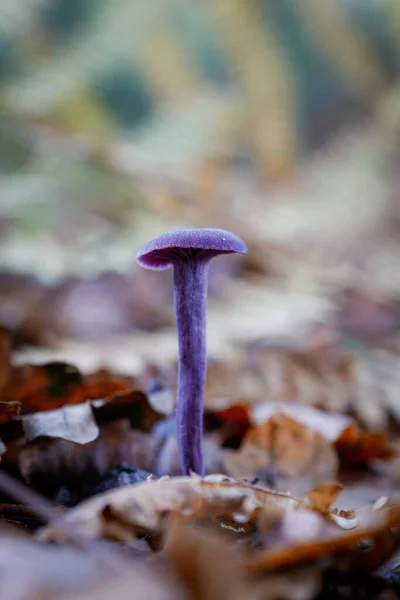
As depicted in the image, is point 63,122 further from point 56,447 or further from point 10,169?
point 56,447

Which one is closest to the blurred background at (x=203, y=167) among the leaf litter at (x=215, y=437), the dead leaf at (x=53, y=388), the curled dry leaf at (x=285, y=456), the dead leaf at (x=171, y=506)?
the leaf litter at (x=215, y=437)

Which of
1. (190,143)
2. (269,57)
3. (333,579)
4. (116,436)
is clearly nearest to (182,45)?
(269,57)

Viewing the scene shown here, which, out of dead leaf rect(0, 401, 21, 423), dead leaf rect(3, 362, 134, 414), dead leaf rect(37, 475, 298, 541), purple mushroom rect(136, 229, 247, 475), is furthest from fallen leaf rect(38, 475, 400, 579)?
dead leaf rect(3, 362, 134, 414)

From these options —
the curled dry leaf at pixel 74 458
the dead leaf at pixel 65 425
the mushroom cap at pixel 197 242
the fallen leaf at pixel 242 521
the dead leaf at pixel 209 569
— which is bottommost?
the dead leaf at pixel 209 569

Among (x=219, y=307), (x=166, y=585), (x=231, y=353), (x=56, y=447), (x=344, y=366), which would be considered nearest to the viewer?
(x=166, y=585)

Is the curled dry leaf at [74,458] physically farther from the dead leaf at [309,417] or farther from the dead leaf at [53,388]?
the dead leaf at [309,417]

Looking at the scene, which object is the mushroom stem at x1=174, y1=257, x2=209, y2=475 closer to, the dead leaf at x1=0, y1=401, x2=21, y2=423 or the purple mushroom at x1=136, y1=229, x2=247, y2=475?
the purple mushroom at x1=136, y1=229, x2=247, y2=475
